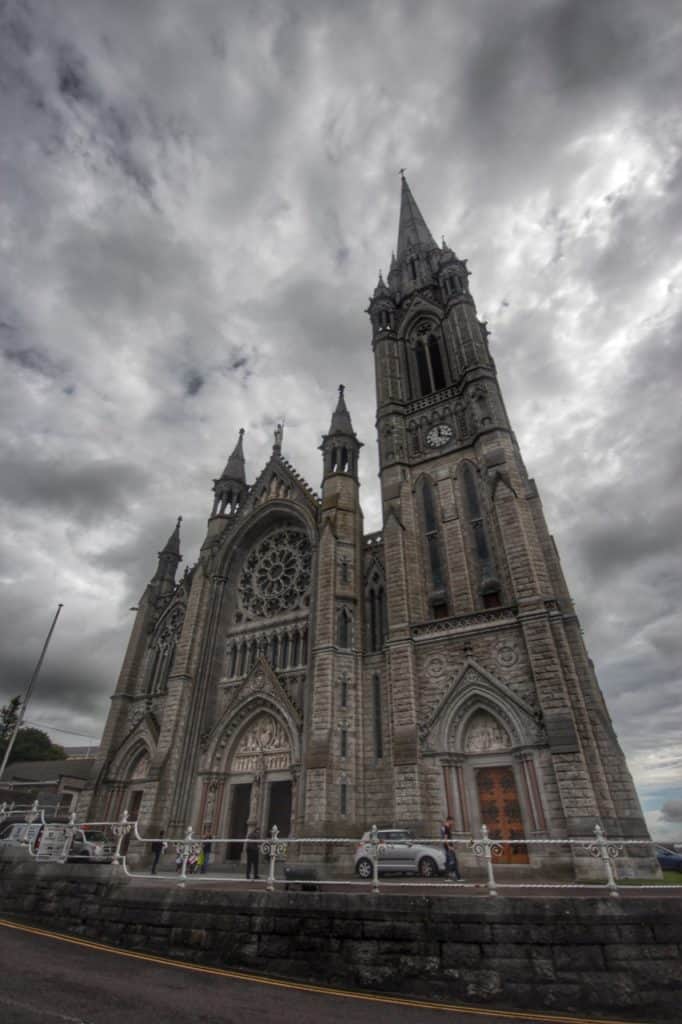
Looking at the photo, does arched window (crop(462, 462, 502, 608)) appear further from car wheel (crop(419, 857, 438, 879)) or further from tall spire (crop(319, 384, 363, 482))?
car wheel (crop(419, 857, 438, 879))

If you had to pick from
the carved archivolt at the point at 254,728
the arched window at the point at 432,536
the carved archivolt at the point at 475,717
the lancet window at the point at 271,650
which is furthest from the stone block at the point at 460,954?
the lancet window at the point at 271,650

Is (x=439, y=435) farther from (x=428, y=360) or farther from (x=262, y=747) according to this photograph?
(x=262, y=747)

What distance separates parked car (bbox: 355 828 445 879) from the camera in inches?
540

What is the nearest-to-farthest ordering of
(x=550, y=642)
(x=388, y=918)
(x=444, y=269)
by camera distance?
(x=388, y=918) < (x=550, y=642) < (x=444, y=269)

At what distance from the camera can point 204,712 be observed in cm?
2572

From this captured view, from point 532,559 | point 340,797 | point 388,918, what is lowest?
point 388,918

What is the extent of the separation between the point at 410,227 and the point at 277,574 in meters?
34.5

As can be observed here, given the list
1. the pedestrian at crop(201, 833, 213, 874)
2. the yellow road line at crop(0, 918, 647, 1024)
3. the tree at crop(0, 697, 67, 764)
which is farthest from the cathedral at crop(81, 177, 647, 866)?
the tree at crop(0, 697, 67, 764)

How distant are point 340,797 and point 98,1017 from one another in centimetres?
1510

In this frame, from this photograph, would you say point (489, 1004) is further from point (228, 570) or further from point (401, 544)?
point (228, 570)

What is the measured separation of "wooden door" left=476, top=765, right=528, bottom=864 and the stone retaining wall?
10839mm

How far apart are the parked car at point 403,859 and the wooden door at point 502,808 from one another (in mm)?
3801

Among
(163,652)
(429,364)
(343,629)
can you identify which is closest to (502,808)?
(343,629)

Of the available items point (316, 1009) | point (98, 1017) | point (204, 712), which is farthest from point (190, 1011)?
point (204, 712)
